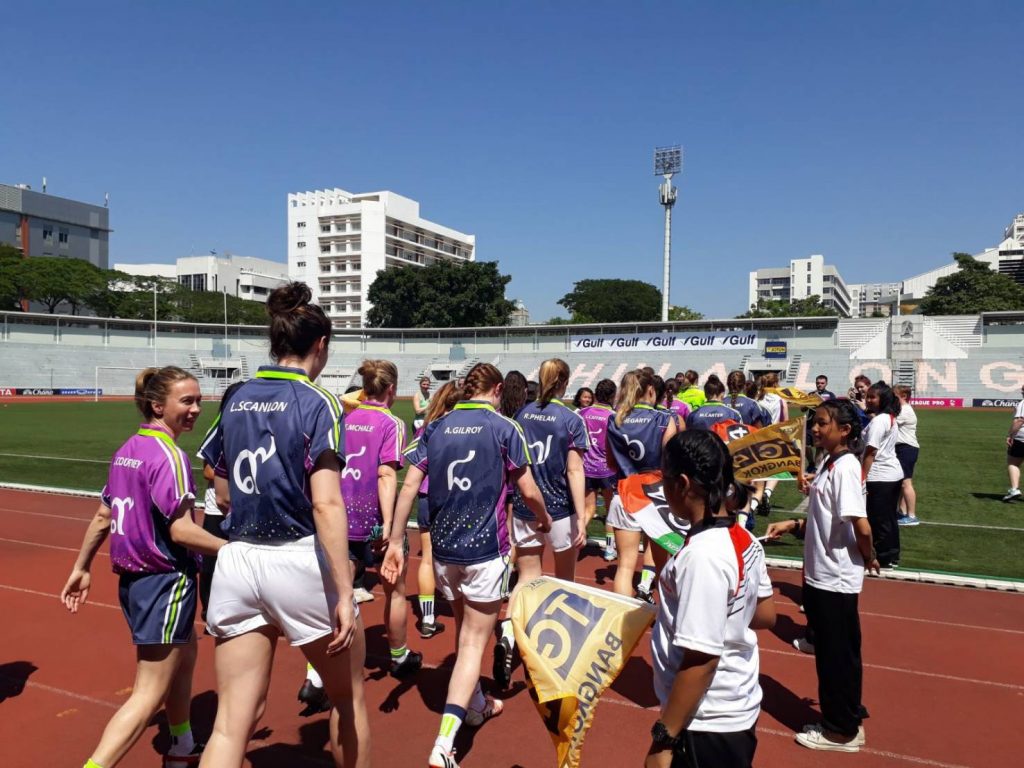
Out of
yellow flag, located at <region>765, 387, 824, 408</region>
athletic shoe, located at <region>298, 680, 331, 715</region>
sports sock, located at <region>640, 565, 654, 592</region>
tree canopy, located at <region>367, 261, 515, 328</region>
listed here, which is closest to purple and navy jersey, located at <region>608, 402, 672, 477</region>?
sports sock, located at <region>640, 565, 654, 592</region>

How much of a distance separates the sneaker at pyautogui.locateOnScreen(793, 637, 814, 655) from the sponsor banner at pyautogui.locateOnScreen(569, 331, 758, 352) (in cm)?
4736

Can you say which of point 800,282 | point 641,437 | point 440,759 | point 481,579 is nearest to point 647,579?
point 641,437

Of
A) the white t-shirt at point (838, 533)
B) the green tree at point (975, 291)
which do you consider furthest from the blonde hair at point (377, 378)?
the green tree at point (975, 291)

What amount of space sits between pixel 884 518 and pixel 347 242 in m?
88.8

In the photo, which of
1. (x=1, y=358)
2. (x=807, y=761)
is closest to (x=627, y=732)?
(x=807, y=761)

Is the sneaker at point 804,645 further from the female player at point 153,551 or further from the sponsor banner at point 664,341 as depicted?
the sponsor banner at point 664,341

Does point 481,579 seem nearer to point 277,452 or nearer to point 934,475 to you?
point 277,452

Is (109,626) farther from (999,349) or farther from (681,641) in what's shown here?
(999,349)

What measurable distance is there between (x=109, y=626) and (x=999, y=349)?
53.3 m

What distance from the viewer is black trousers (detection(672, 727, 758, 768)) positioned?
228cm

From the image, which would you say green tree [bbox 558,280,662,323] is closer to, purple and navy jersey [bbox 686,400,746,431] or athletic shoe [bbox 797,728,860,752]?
purple and navy jersey [bbox 686,400,746,431]

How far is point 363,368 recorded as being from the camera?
508 cm

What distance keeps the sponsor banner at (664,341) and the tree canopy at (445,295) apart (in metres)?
16.4

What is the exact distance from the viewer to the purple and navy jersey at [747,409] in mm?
9273
